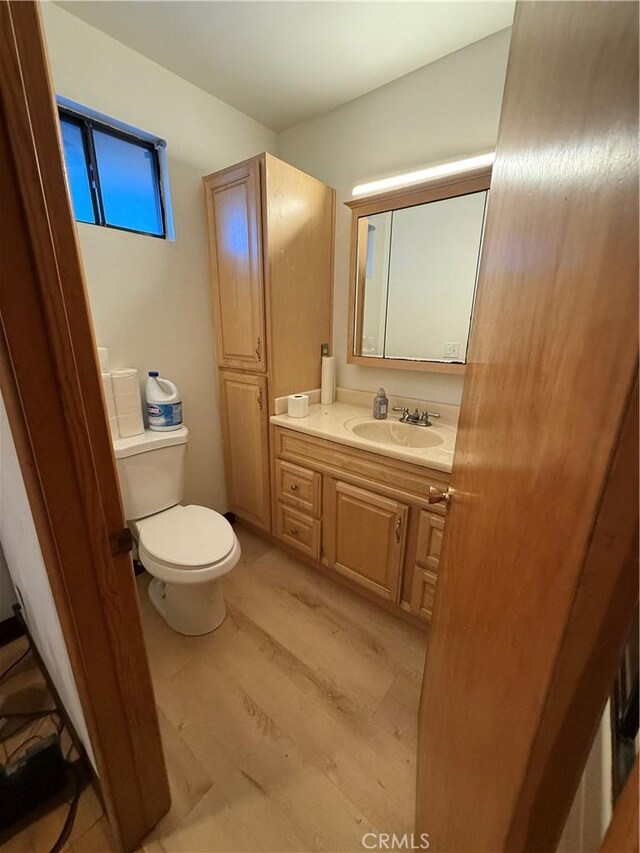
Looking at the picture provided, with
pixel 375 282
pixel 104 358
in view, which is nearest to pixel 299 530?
pixel 104 358

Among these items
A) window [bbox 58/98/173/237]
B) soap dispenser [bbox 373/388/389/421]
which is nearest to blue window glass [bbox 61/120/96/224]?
window [bbox 58/98/173/237]

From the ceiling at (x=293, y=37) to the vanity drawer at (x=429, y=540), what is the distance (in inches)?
75.5

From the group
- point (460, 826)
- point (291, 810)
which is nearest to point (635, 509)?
point (460, 826)

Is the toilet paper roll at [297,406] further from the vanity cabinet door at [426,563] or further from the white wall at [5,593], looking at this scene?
the white wall at [5,593]

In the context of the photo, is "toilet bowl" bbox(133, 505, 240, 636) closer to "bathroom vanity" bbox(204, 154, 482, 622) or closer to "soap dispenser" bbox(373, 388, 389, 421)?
"bathroom vanity" bbox(204, 154, 482, 622)

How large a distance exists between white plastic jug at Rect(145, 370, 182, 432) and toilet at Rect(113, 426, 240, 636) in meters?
0.05

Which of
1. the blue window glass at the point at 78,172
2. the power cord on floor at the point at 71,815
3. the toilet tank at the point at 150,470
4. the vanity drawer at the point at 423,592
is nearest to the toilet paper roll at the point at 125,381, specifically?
the toilet tank at the point at 150,470

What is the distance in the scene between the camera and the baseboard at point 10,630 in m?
1.42

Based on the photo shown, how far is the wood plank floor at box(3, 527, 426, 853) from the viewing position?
3.08 ft

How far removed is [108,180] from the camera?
5.17 feet

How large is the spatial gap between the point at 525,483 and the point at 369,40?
6.27 feet

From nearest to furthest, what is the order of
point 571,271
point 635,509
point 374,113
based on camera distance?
point 635,509 < point 571,271 < point 374,113

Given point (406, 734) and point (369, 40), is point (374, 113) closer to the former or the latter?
point (369, 40)

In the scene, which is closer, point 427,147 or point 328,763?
point 328,763
